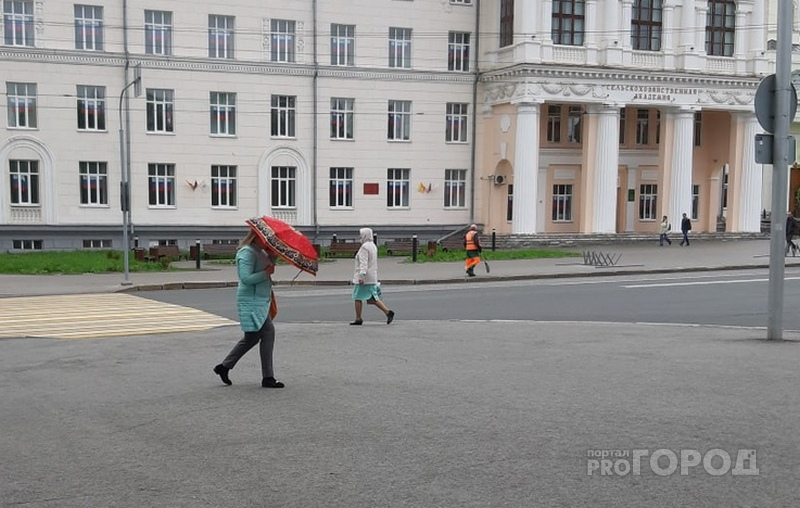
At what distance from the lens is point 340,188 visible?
44.0 metres

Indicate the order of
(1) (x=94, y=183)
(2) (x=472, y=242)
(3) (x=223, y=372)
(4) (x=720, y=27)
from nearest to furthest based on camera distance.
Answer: (3) (x=223, y=372) → (2) (x=472, y=242) → (1) (x=94, y=183) → (4) (x=720, y=27)

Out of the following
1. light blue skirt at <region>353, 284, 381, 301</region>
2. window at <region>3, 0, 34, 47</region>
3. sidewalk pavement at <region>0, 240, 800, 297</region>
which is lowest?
sidewalk pavement at <region>0, 240, 800, 297</region>

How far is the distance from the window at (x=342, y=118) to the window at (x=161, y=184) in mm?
8136

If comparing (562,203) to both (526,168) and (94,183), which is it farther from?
(94,183)

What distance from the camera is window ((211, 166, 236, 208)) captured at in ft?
137

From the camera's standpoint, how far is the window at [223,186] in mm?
41906

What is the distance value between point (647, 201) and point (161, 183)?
2659 cm

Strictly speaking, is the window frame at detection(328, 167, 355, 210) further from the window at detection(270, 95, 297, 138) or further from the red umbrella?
the red umbrella

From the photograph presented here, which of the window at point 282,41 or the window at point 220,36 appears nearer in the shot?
the window at point 220,36

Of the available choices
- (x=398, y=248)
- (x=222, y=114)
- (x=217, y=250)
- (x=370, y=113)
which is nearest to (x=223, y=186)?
(x=222, y=114)

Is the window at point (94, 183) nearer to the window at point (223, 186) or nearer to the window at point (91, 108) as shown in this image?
the window at point (91, 108)

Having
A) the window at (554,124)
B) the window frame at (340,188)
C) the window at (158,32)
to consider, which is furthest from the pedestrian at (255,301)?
the window at (554,124)

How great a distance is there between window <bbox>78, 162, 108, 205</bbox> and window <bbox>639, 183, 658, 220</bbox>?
28.6 meters

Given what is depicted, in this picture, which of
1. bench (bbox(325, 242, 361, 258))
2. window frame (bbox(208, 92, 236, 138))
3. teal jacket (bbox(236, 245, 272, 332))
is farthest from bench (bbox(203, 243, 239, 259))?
teal jacket (bbox(236, 245, 272, 332))
